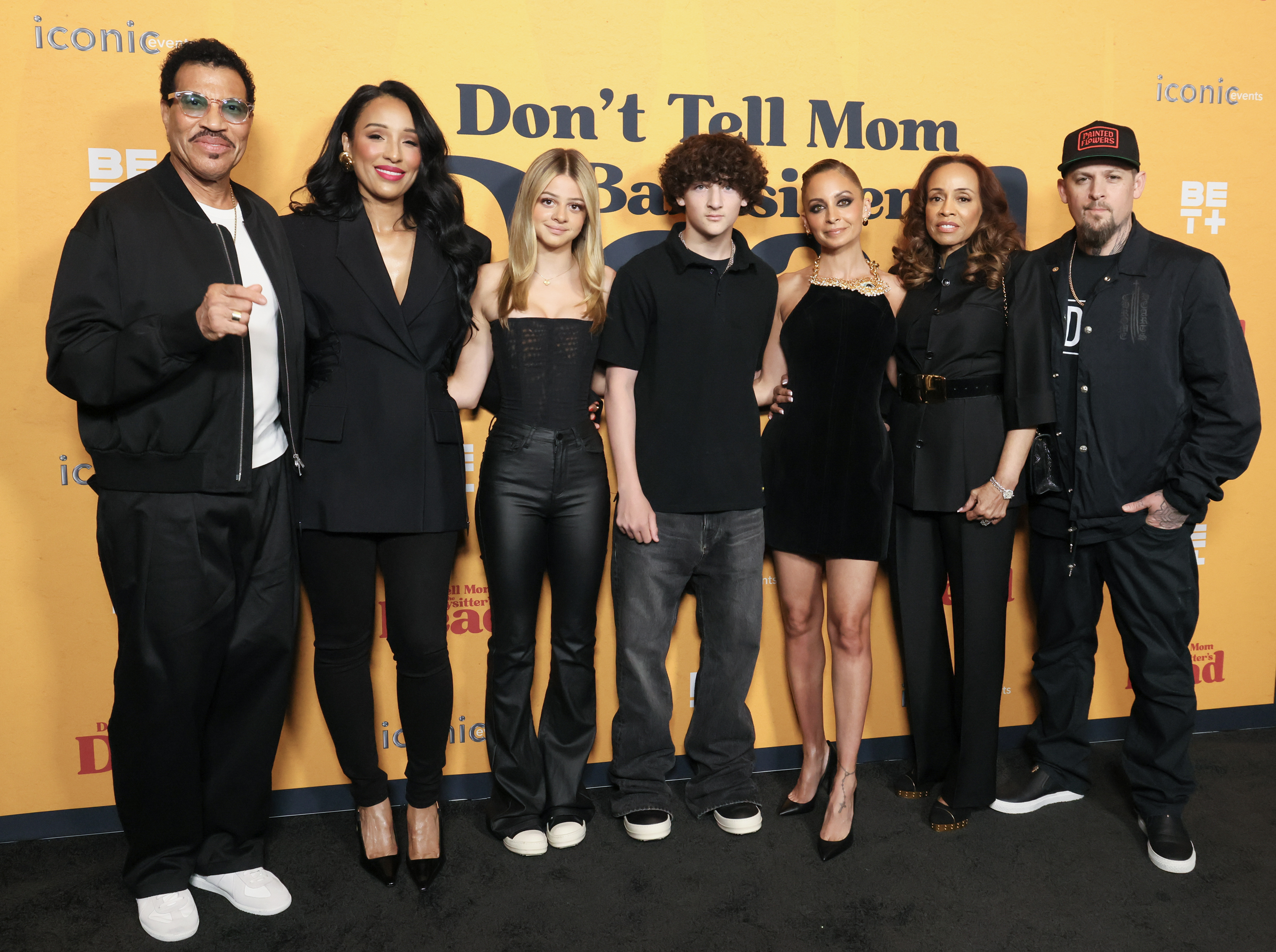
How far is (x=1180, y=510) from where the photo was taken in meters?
2.71

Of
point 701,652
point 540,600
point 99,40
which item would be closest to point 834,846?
point 701,652

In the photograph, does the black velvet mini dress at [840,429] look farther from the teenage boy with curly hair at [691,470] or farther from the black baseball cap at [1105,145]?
the black baseball cap at [1105,145]

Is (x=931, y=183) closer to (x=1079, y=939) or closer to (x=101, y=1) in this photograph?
(x=1079, y=939)

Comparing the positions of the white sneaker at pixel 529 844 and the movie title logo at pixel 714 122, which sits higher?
the movie title logo at pixel 714 122

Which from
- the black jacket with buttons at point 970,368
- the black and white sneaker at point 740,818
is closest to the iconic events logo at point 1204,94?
the black jacket with buttons at point 970,368

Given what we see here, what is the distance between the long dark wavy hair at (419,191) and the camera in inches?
99.6

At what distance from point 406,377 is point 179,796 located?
126cm

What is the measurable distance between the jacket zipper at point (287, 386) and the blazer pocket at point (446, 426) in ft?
1.19

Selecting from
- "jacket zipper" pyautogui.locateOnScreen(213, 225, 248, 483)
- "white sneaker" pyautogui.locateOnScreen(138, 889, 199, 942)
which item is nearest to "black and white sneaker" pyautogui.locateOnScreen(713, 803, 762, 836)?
"white sneaker" pyautogui.locateOnScreen(138, 889, 199, 942)

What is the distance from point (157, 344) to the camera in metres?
2.09

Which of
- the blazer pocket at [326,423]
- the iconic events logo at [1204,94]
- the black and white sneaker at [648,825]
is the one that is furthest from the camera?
the iconic events logo at [1204,94]

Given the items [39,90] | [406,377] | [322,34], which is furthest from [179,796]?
[322,34]

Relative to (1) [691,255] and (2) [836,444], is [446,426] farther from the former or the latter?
(2) [836,444]

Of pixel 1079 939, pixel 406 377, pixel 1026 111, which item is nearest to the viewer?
pixel 1079 939
